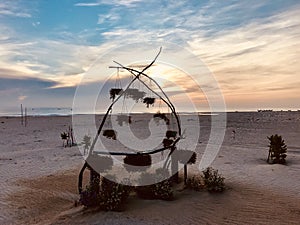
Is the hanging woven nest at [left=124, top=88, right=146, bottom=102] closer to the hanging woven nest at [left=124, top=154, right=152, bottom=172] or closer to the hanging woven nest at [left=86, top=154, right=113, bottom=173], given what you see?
the hanging woven nest at [left=124, top=154, right=152, bottom=172]

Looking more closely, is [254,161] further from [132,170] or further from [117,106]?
[117,106]

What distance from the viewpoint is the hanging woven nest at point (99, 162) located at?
444 inches

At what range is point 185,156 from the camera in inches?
526

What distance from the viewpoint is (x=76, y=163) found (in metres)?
19.7

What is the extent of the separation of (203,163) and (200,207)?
8875 millimetres

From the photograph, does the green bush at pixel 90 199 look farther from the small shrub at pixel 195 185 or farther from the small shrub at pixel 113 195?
the small shrub at pixel 195 185

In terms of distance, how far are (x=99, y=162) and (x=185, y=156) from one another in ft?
12.4

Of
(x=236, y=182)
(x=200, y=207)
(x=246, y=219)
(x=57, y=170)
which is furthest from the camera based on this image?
(x=57, y=170)

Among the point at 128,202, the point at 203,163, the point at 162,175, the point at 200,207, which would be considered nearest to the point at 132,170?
the point at 162,175

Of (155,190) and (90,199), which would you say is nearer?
(90,199)

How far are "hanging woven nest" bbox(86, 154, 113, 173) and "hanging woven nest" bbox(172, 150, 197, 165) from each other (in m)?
3.17

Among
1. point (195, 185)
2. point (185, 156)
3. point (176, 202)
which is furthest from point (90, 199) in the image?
point (185, 156)

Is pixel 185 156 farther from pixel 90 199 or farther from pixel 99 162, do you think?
pixel 90 199

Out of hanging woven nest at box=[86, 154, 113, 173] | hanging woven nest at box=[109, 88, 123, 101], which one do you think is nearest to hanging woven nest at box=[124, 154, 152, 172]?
hanging woven nest at box=[86, 154, 113, 173]
